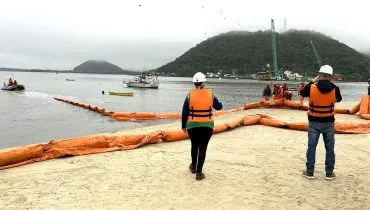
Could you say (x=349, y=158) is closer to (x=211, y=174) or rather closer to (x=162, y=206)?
(x=211, y=174)

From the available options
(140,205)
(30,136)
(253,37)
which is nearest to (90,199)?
(140,205)

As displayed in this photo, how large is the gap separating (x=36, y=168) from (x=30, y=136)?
12907 mm

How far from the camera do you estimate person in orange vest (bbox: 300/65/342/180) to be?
6.39m

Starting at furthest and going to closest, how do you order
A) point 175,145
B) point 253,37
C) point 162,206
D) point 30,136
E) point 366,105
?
point 253,37 < point 30,136 < point 366,105 < point 175,145 < point 162,206

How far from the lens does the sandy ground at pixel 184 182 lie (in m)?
5.42

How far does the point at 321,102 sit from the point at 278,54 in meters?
167

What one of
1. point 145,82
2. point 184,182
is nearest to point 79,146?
point 184,182

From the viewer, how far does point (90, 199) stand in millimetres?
5480

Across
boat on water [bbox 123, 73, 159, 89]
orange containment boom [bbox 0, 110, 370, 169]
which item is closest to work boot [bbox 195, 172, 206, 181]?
orange containment boom [bbox 0, 110, 370, 169]

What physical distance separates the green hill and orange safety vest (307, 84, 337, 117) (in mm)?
153481

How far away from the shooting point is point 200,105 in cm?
633

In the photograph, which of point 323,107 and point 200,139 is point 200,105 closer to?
point 200,139

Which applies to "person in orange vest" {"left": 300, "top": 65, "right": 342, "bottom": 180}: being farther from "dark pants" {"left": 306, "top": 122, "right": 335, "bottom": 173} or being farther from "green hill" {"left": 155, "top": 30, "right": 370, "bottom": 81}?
"green hill" {"left": 155, "top": 30, "right": 370, "bottom": 81}

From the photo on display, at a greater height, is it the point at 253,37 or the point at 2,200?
the point at 253,37
